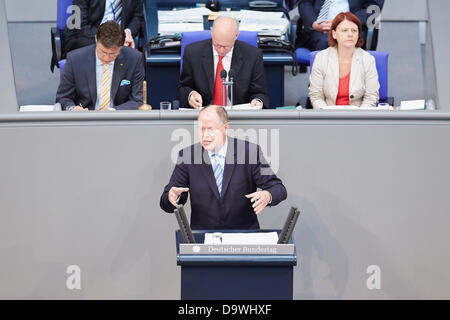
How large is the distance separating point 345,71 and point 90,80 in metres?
1.49

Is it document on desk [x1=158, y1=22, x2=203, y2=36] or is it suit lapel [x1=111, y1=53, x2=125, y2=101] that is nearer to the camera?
suit lapel [x1=111, y1=53, x2=125, y2=101]

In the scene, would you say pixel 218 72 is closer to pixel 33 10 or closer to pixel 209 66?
pixel 209 66

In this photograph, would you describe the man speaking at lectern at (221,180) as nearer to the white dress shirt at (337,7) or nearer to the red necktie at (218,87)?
the red necktie at (218,87)

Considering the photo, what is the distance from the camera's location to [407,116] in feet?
11.0

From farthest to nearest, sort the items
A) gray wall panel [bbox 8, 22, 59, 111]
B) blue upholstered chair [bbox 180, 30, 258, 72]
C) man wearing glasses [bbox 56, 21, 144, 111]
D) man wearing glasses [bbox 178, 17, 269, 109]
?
gray wall panel [bbox 8, 22, 59, 111]
blue upholstered chair [bbox 180, 30, 258, 72]
man wearing glasses [bbox 178, 17, 269, 109]
man wearing glasses [bbox 56, 21, 144, 111]

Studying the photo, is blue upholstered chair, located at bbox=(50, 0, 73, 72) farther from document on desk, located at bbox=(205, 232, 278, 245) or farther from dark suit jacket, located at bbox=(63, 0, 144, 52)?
document on desk, located at bbox=(205, 232, 278, 245)

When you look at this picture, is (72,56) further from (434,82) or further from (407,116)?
(434,82)

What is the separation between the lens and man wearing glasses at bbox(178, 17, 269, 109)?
4.55 m

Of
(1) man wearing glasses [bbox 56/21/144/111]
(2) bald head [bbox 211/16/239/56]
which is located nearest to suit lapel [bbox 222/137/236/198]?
(1) man wearing glasses [bbox 56/21/144/111]

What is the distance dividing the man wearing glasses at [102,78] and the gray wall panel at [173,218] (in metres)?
0.94

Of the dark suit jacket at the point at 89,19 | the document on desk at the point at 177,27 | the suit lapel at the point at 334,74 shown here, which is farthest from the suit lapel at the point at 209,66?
the dark suit jacket at the point at 89,19

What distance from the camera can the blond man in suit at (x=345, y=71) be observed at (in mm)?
4461

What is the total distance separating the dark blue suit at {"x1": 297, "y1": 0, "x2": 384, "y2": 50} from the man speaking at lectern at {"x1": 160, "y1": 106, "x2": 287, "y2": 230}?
2.52 m
